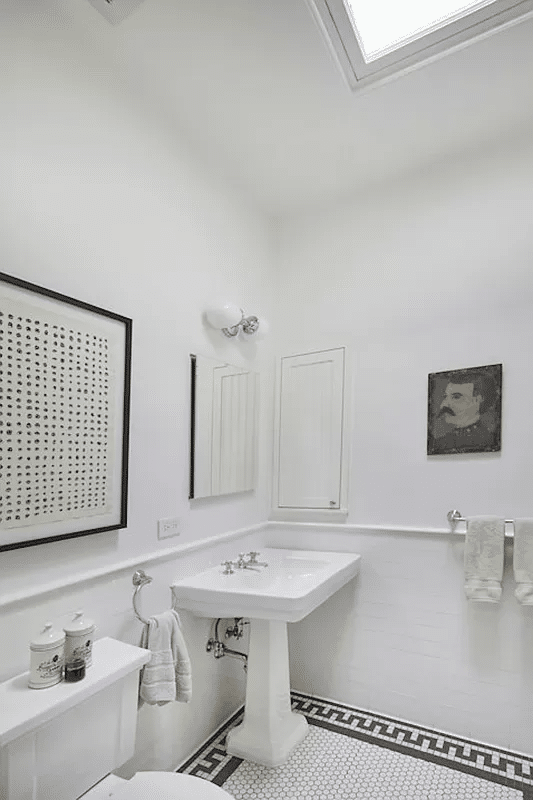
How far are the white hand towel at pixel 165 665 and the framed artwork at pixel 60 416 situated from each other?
0.41m

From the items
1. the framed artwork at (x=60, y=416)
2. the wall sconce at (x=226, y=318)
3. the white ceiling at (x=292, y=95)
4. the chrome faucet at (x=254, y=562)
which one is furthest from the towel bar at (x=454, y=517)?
the white ceiling at (x=292, y=95)

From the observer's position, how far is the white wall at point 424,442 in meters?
2.06

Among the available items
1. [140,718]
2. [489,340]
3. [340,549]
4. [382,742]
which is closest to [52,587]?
[140,718]

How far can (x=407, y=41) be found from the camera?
1633 mm

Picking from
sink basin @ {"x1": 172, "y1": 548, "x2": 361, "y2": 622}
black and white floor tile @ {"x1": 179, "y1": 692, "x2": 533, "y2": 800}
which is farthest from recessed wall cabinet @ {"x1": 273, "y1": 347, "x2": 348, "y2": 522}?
black and white floor tile @ {"x1": 179, "y1": 692, "x2": 533, "y2": 800}

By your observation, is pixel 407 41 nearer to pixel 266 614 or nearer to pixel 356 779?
pixel 266 614

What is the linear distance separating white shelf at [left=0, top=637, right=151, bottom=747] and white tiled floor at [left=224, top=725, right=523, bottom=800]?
0.87 meters

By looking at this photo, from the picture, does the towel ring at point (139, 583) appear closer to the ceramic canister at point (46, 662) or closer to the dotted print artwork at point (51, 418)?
the dotted print artwork at point (51, 418)

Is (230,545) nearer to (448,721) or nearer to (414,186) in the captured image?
(448,721)

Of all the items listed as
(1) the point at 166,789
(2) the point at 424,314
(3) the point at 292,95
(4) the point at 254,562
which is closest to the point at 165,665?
(1) the point at 166,789

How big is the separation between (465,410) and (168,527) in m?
1.41

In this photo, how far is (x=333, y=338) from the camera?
254 centimetres

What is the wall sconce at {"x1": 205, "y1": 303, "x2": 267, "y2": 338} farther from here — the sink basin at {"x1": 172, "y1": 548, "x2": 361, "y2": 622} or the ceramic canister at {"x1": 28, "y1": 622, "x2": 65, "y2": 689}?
the ceramic canister at {"x1": 28, "y1": 622, "x2": 65, "y2": 689}

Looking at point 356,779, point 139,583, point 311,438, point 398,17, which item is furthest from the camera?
point 311,438
